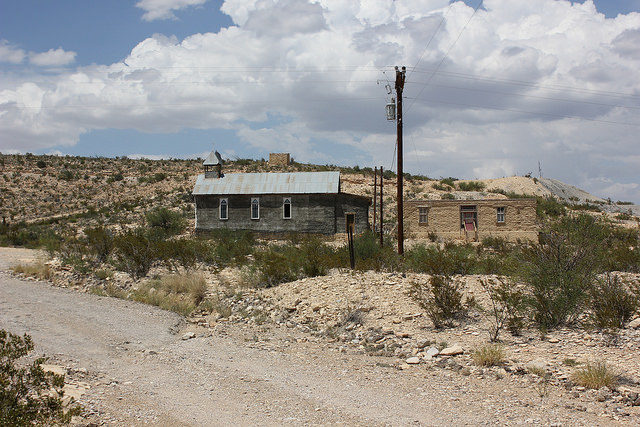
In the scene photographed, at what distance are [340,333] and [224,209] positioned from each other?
27.6 m

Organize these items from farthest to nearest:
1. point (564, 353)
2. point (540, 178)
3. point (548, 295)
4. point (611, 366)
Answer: point (540, 178), point (548, 295), point (564, 353), point (611, 366)

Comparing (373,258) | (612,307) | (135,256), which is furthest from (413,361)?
(135,256)

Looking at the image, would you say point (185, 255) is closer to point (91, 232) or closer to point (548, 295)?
point (91, 232)

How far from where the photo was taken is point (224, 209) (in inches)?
1485

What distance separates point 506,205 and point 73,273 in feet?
85.4

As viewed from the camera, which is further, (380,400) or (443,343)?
(443,343)

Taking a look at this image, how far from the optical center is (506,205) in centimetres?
3378

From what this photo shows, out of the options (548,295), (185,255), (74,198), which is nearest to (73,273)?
(185,255)

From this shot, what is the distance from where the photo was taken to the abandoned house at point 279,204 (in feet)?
117

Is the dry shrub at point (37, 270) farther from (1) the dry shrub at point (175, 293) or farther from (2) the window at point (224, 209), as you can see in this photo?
(2) the window at point (224, 209)

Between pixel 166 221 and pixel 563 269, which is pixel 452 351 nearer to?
pixel 563 269

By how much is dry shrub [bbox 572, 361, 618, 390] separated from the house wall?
28260 mm

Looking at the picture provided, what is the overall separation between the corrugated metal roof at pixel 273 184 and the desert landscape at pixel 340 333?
15.2 meters

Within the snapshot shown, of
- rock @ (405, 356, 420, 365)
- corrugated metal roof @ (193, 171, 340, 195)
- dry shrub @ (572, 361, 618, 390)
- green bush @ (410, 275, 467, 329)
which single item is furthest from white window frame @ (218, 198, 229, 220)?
dry shrub @ (572, 361, 618, 390)
